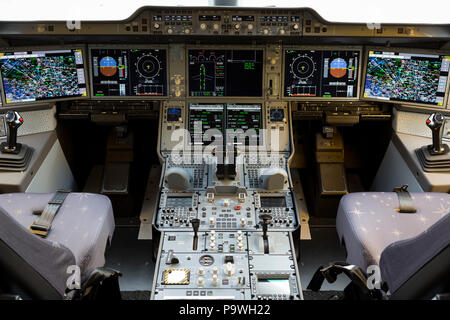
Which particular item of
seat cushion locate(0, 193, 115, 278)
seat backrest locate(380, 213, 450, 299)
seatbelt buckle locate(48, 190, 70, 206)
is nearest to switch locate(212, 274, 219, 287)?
seat cushion locate(0, 193, 115, 278)

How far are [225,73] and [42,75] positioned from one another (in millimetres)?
1192

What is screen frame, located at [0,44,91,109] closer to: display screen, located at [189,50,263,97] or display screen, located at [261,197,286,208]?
display screen, located at [189,50,263,97]

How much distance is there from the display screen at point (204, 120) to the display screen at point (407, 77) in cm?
101

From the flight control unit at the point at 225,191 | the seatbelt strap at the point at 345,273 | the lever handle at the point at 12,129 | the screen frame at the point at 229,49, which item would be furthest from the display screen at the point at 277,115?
the lever handle at the point at 12,129

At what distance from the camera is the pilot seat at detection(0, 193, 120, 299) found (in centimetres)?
176

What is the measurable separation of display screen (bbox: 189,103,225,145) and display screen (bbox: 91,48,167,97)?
0.26 metres

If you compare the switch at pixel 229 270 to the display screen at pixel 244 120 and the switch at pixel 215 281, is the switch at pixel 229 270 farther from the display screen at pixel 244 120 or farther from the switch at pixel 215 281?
the display screen at pixel 244 120

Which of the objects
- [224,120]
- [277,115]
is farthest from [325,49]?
[224,120]

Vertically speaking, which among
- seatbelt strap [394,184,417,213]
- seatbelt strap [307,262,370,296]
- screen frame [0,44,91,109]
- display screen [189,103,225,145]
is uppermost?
screen frame [0,44,91,109]

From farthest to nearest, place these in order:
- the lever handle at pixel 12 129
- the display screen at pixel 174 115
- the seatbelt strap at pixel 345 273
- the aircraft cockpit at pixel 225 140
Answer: the display screen at pixel 174 115 → the lever handle at pixel 12 129 → the aircraft cockpit at pixel 225 140 → the seatbelt strap at pixel 345 273

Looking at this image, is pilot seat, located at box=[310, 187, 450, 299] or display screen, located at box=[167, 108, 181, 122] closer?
pilot seat, located at box=[310, 187, 450, 299]

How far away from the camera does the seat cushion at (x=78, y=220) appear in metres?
2.44

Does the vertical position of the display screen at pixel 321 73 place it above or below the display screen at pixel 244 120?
above

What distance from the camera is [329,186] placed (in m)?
3.67
